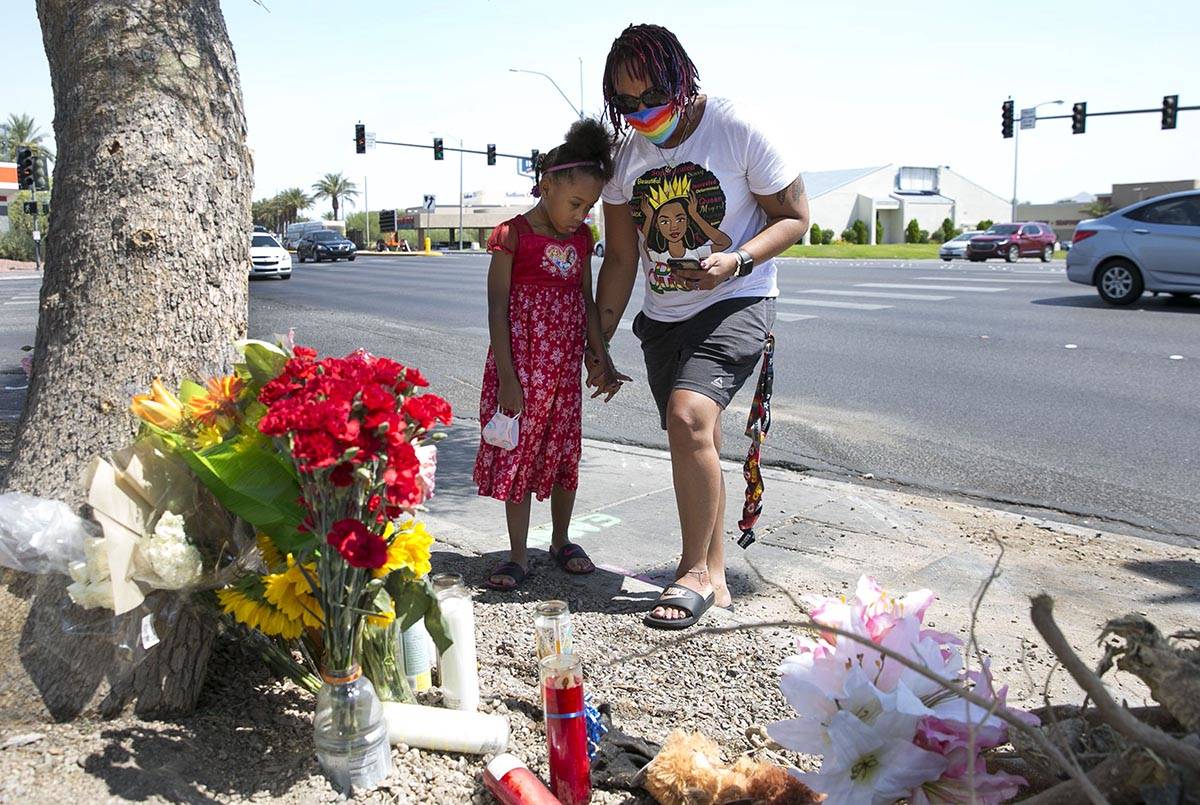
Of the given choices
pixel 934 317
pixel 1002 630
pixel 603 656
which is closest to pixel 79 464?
pixel 603 656

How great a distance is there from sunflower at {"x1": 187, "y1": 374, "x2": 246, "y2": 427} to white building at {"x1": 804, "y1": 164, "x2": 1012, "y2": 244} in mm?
70651

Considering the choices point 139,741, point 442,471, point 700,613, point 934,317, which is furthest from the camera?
point 934,317

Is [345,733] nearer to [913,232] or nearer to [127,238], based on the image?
[127,238]

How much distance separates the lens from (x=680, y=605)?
3.38 metres

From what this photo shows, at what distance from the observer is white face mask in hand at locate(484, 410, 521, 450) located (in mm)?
3717

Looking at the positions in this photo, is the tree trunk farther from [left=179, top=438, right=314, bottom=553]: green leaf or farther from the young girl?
the young girl

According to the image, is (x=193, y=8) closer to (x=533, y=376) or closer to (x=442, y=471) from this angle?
(x=533, y=376)

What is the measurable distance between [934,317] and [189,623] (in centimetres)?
1262

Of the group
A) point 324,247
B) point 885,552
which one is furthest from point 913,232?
point 885,552

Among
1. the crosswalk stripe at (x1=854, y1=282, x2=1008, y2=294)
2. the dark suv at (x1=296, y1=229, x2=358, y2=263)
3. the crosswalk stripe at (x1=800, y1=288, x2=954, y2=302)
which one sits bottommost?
the crosswalk stripe at (x1=800, y1=288, x2=954, y2=302)

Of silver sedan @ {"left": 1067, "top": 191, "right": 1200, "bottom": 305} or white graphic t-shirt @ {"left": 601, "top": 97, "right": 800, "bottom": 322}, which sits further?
silver sedan @ {"left": 1067, "top": 191, "right": 1200, "bottom": 305}

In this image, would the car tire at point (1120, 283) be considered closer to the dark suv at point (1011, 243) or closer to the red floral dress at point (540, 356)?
the red floral dress at point (540, 356)

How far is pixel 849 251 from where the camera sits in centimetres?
4694

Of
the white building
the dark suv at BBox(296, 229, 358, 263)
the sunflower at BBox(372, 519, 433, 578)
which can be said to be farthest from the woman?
the white building
